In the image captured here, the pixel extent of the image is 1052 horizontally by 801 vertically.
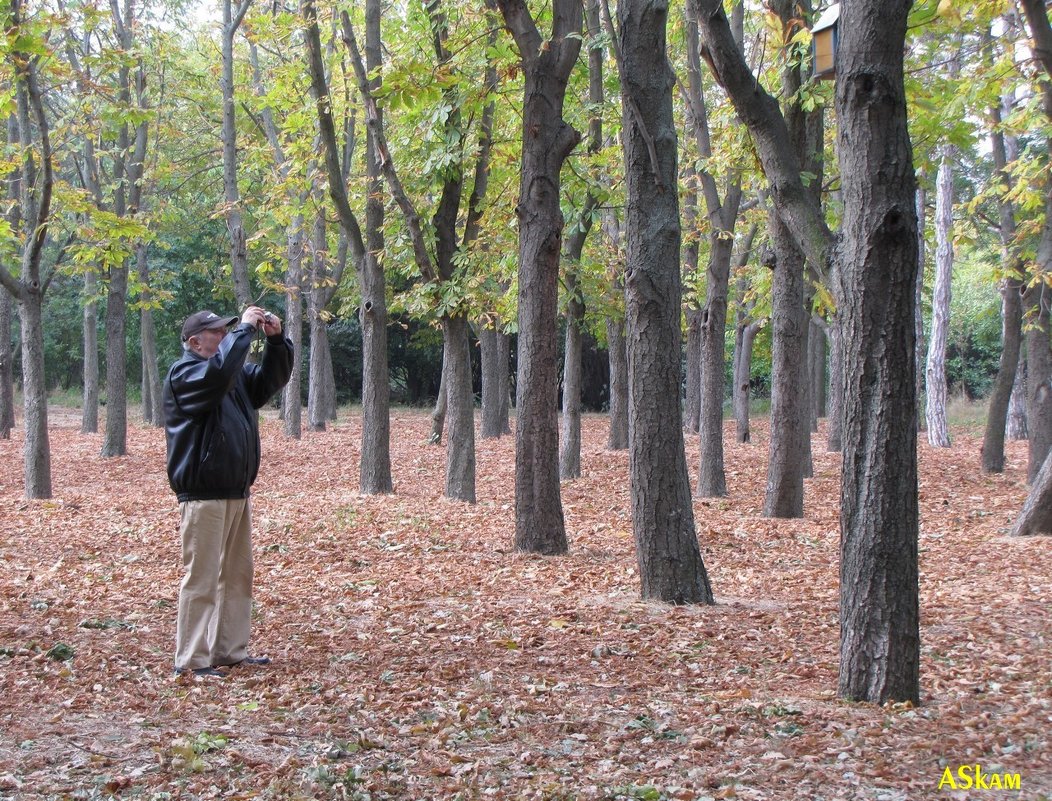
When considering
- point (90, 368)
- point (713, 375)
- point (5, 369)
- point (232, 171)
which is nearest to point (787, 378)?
point (713, 375)

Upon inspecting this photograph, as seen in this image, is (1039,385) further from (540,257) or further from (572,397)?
(540,257)

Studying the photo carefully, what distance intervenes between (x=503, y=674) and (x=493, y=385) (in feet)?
60.6

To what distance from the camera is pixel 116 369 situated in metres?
19.0

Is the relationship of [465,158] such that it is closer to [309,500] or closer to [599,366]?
[309,500]

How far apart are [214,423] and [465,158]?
714cm

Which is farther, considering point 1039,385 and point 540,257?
point 1039,385

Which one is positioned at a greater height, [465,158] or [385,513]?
[465,158]

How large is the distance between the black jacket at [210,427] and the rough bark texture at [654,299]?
8.94 ft

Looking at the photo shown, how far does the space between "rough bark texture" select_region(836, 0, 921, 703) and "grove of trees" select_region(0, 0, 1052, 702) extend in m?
0.01

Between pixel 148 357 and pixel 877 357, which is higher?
pixel 148 357

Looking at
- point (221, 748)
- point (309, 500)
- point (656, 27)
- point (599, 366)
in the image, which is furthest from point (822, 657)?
point (599, 366)

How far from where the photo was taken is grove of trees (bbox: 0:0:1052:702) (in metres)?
4.74

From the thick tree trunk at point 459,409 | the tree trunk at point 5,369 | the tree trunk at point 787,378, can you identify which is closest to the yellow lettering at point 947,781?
the tree trunk at point 787,378

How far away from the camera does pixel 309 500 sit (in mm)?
14078
